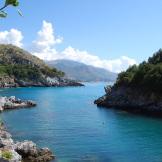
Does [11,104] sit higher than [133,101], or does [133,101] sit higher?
[133,101]

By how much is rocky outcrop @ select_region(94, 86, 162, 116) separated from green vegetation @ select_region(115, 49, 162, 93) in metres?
1.95

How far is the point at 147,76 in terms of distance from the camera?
12144 centimetres

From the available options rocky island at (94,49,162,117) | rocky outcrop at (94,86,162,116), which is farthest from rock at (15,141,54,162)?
rocky outcrop at (94,86,162,116)

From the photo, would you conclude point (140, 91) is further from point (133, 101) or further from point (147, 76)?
point (147, 76)

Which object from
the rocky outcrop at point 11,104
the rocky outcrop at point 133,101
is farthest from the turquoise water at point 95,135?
the rocky outcrop at point 11,104

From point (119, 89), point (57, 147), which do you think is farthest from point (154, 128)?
point (119, 89)

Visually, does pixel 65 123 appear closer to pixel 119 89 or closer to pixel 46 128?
pixel 46 128

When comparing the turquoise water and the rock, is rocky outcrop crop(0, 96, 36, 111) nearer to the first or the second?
the turquoise water

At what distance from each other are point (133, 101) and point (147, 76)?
956cm

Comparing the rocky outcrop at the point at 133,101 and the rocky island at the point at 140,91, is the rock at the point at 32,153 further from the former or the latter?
the rocky outcrop at the point at 133,101

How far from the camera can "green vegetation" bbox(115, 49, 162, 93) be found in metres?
117

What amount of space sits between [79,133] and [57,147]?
50.1 ft

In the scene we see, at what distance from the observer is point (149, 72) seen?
123 m

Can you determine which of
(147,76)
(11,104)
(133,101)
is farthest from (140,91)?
(11,104)
